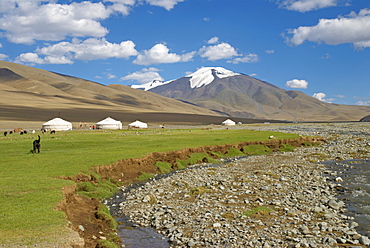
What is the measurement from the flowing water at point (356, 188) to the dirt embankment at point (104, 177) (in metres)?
10.0

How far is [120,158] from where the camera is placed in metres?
27.1

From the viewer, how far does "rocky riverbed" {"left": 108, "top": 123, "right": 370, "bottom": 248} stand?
1194cm

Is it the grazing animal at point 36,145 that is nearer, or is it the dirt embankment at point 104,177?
the dirt embankment at point 104,177

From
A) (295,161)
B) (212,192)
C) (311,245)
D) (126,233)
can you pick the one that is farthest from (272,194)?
(295,161)

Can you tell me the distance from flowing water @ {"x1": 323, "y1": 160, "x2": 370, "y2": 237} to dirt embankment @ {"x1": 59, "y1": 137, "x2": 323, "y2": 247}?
10028 millimetres

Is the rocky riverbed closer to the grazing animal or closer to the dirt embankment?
the dirt embankment

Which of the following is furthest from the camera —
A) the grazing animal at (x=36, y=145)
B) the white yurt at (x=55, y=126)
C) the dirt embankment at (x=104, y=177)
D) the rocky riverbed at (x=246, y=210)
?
the white yurt at (x=55, y=126)

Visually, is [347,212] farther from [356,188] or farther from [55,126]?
[55,126]

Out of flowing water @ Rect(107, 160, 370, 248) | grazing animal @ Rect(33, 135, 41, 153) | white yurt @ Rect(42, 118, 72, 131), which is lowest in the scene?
flowing water @ Rect(107, 160, 370, 248)

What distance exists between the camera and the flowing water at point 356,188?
14316 mm

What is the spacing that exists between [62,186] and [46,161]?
30.4 feet

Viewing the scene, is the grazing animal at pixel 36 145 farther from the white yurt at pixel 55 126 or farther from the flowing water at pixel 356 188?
the white yurt at pixel 55 126

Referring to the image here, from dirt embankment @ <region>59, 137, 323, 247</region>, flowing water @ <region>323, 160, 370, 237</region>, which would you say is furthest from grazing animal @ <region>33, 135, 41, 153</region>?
flowing water @ <region>323, 160, 370, 237</region>

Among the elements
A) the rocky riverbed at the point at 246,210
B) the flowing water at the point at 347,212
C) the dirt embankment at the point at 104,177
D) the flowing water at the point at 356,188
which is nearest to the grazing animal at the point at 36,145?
the dirt embankment at the point at 104,177
